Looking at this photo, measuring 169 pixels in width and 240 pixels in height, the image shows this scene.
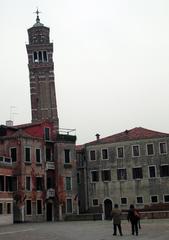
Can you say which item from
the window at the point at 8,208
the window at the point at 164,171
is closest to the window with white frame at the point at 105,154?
the window at the point at 164,171

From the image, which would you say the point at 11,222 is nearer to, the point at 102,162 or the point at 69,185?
the point at 69,185

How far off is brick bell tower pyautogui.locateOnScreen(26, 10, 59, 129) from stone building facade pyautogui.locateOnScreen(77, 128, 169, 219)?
1839cm

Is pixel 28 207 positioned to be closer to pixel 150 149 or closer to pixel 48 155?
pixel 48 155

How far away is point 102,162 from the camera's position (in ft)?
186

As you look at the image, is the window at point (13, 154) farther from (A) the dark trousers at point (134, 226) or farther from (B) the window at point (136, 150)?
(A) the dark trousers at point (134, 226)

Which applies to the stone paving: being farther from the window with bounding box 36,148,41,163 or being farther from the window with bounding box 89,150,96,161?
the window with bounding box 89,150,96,161

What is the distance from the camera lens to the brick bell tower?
75500mm

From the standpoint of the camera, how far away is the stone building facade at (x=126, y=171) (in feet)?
177

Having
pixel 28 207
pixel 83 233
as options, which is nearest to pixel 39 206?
pixel 28 207

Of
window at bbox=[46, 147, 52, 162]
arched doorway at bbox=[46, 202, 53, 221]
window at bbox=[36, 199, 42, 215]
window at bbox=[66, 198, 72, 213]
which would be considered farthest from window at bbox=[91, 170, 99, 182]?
window at bbox=[36, 199, 42, 215]

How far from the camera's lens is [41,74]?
7762cm

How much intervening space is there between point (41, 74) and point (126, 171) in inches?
1145

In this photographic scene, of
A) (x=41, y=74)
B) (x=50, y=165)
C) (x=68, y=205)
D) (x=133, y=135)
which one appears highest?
(x=41, y=74)

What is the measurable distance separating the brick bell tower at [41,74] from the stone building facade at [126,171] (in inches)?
724
